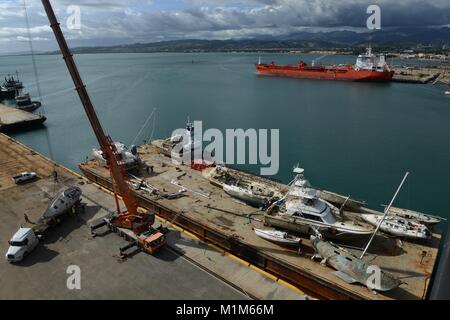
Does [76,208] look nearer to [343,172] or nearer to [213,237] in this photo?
[213,237]

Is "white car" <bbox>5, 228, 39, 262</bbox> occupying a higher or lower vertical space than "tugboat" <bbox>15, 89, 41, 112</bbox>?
lower

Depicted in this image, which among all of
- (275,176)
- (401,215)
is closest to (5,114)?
(275,176)

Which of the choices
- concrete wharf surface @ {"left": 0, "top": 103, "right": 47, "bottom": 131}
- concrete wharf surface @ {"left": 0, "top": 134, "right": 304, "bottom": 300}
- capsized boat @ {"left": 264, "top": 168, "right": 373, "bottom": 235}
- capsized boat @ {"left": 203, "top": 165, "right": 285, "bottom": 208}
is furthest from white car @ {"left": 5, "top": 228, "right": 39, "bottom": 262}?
concrete wharf surface @ {"left": 0, "top": 103, "right": 47, "bottom": 131}

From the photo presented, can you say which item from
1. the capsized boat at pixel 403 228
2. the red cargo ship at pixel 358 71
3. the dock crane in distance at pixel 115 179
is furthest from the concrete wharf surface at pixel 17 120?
the red cargo ship at pixel 358 71

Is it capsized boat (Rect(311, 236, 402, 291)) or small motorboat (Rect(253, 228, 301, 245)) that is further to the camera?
small motorboat (Rect(253, 228, 301, 245))

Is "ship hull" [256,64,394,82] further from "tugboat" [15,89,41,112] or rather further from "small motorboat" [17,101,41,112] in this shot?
"tugboat" [15,89,41,112]

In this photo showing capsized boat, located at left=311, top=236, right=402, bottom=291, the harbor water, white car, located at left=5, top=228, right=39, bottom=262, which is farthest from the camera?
the harbor water

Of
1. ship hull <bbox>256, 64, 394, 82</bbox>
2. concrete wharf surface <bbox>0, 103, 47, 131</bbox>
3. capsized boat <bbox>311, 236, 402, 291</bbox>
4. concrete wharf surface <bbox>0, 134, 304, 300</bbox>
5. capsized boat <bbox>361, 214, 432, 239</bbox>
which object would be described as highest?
ship hull <bbox>256, 64, 394, 82</bbox>
